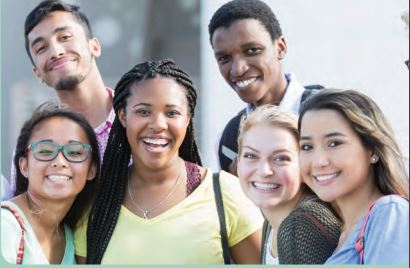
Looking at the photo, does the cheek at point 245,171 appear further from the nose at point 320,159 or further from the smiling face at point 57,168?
the smiling face at point 57,168

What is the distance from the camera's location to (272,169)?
9.98ft

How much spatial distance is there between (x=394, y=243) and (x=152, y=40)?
8588 mm

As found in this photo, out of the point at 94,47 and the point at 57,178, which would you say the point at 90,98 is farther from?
the point at 57,178

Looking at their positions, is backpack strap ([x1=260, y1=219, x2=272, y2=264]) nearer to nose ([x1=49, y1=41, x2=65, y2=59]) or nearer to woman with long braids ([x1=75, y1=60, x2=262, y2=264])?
woman with long braids ([x1=75, y1=60, x2=262, y2=264])

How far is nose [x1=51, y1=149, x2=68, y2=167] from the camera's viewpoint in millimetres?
3174

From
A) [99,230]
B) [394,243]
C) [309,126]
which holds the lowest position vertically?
[394,243]

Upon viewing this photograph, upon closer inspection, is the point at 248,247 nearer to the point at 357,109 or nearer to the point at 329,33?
the point at 357,109

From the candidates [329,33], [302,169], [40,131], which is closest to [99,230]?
[40,131]

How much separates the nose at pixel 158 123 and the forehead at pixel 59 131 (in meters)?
0.33

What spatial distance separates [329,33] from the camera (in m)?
4.34

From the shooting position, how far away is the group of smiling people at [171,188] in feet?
9.16

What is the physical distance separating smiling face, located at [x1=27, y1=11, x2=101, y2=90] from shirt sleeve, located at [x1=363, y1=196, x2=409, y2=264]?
74.8 inches

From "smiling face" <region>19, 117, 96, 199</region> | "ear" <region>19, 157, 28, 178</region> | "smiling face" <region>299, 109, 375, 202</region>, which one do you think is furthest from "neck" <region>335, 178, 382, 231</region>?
"ear" <region>19, 157, 28, 178</region>

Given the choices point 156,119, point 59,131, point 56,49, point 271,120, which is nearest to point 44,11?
point 56,49
